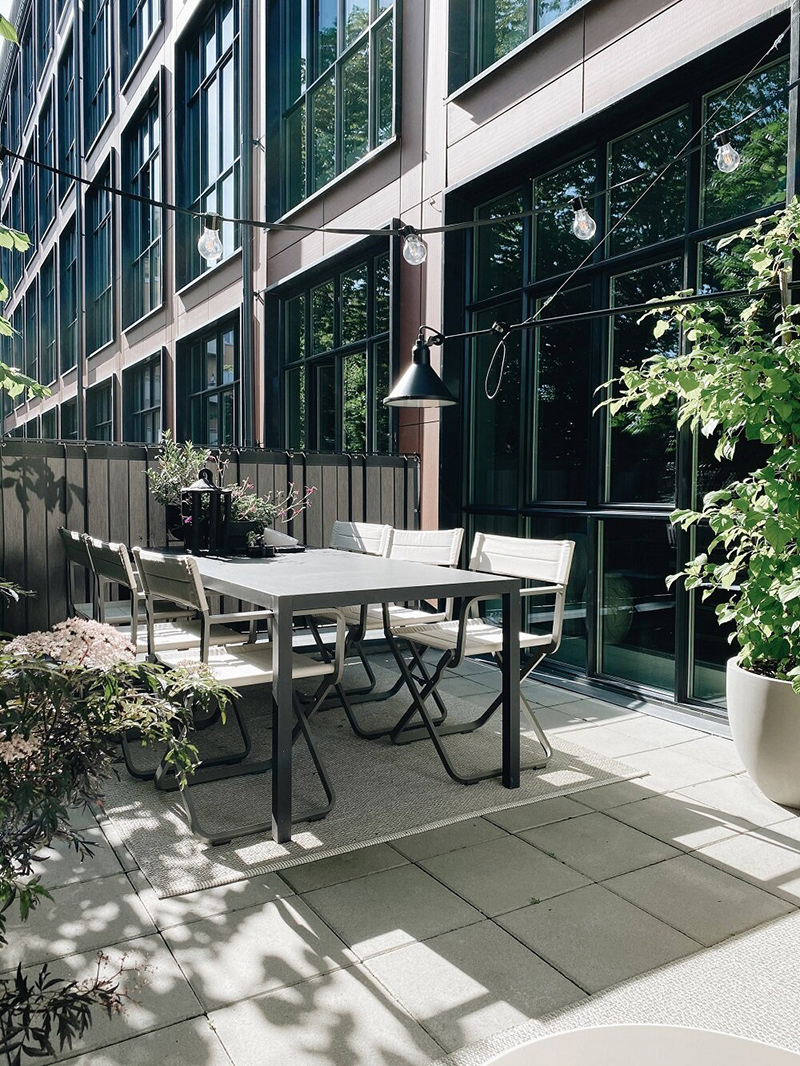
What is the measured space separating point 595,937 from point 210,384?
9.34 meters

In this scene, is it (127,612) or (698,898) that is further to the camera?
(127,612)

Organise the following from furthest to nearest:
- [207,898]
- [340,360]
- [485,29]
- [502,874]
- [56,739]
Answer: [340,360] < [485,29] < [502,874] < [207,898] < [56,739]

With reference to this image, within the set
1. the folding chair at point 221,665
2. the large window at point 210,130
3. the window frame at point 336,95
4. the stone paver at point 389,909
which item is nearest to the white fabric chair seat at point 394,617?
the folding chair at point 221,665

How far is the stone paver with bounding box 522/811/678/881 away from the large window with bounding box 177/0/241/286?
7886 mm

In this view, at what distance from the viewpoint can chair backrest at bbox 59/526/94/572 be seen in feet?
12.9

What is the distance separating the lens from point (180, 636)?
11.4 ft

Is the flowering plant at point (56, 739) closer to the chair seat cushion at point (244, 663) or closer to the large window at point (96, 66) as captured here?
the chair seat cushion at point (244, 663)

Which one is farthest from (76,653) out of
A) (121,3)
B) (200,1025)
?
(121,3)

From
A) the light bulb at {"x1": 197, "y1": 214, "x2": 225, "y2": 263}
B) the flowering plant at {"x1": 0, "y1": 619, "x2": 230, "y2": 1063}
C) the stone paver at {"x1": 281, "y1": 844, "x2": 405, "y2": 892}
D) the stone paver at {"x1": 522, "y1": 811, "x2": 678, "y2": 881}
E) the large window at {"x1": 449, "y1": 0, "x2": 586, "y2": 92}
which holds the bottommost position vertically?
the stone paver at {"x1": 281, "y1": 844, "x2": 405, "y2": 892}

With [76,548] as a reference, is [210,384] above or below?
above

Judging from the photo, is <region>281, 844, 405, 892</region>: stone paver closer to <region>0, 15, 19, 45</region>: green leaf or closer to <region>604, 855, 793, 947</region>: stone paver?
<region>604, 855, 793, 947</region>: stone paver

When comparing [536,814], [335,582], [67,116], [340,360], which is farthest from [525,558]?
[67,116]

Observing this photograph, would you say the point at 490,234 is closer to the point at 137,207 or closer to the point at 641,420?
the point at 641,420

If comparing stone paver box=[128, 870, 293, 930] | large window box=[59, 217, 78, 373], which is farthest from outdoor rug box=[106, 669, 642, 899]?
large window box=[59, 217, 78, 373]
